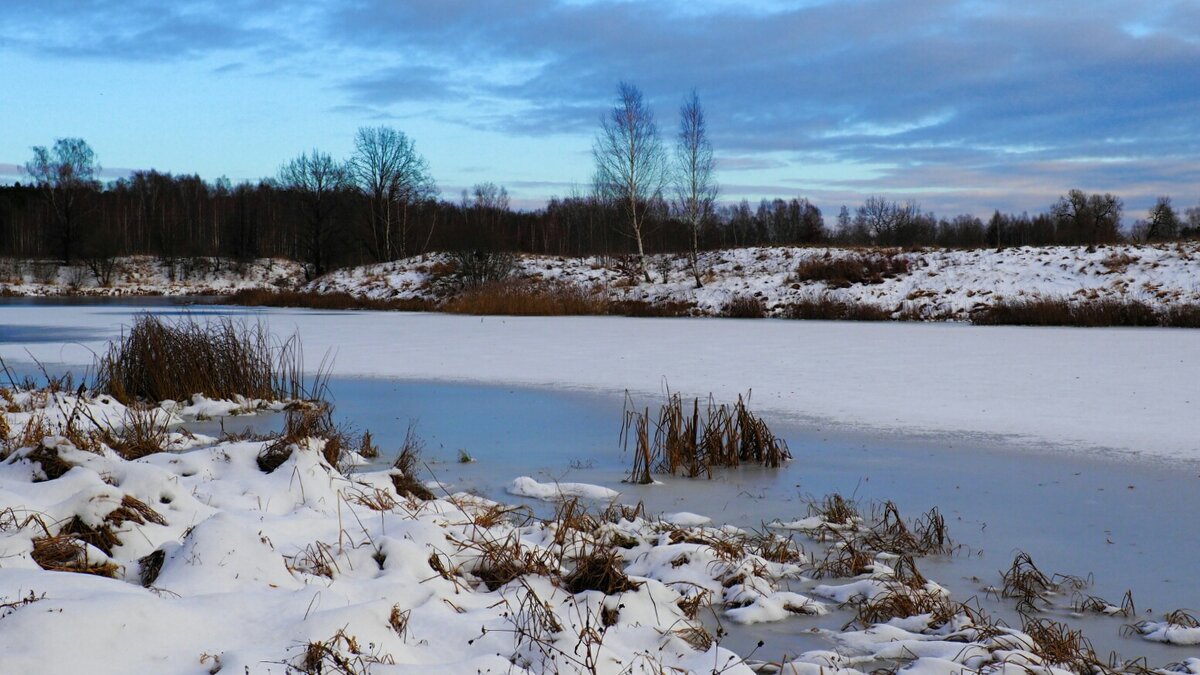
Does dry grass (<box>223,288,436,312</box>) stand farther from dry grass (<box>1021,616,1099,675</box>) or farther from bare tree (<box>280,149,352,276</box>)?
dry grass (<box>1021,616,1099,675</box>)

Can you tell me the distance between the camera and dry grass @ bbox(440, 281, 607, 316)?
80.3 feet

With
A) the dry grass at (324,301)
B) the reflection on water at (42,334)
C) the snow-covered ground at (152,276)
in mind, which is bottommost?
the reflection on water at (42,334)

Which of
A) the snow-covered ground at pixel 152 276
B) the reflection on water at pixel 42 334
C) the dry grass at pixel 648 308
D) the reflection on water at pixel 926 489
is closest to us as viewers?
the reflection on water at pixel 926 489

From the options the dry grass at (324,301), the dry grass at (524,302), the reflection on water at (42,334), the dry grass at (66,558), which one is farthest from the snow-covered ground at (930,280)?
the dry grass at (66,558)

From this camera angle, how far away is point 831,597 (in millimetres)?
3613

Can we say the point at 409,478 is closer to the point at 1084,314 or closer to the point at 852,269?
the point at 1084,314

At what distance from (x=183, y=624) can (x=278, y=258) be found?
5949 centimetres

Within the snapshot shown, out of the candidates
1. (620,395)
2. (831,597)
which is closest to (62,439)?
(831,597)

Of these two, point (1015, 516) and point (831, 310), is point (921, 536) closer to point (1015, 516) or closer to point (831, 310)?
point (1015, 516)

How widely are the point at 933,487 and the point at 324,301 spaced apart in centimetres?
3025

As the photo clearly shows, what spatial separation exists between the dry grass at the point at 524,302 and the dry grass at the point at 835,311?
19.1ft

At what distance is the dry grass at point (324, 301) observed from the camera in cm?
3128

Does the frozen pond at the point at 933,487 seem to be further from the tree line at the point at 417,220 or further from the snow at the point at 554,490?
the tree line at the point at 417,220

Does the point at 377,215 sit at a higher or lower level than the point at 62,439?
higher
